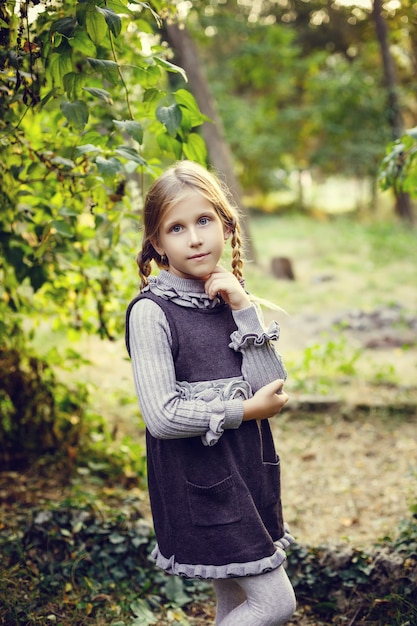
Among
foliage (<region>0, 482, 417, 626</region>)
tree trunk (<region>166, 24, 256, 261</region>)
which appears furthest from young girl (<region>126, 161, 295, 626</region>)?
tree trunk (<region>166, 24, 256, 261</region>)

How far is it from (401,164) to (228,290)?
4.77ft

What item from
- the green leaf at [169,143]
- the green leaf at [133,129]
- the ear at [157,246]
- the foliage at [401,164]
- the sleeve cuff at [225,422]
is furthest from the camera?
the foliage at [401,164]

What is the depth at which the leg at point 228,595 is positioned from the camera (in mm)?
2041

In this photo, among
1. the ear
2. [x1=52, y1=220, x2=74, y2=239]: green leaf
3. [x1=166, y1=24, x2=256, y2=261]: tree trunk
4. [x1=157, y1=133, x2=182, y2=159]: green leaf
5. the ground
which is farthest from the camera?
[x1=166, y1=24, x2=256, y2=261]: tree trunk

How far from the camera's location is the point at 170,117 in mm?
2051

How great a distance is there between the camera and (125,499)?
3178 millimetres

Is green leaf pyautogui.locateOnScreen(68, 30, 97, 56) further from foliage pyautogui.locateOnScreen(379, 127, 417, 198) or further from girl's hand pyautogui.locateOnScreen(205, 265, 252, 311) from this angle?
foliage pyautogui.locateOnScreen(379, 127, 417, 198)

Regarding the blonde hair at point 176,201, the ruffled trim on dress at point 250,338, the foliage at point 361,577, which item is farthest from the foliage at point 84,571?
the blonde hair at point 176,201

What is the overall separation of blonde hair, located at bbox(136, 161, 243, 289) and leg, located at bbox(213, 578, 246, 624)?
1016mm

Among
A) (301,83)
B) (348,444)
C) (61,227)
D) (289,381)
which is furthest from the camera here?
(301,83)

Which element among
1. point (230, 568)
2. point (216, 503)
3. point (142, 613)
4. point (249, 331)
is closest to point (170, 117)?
point (249, 331)

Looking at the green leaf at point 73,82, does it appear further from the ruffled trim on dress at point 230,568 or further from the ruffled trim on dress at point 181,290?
the ruffled trim on dress at point 230,568

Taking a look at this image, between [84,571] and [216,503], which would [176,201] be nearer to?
[216,503]

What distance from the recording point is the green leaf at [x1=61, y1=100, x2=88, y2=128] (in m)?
1.96
